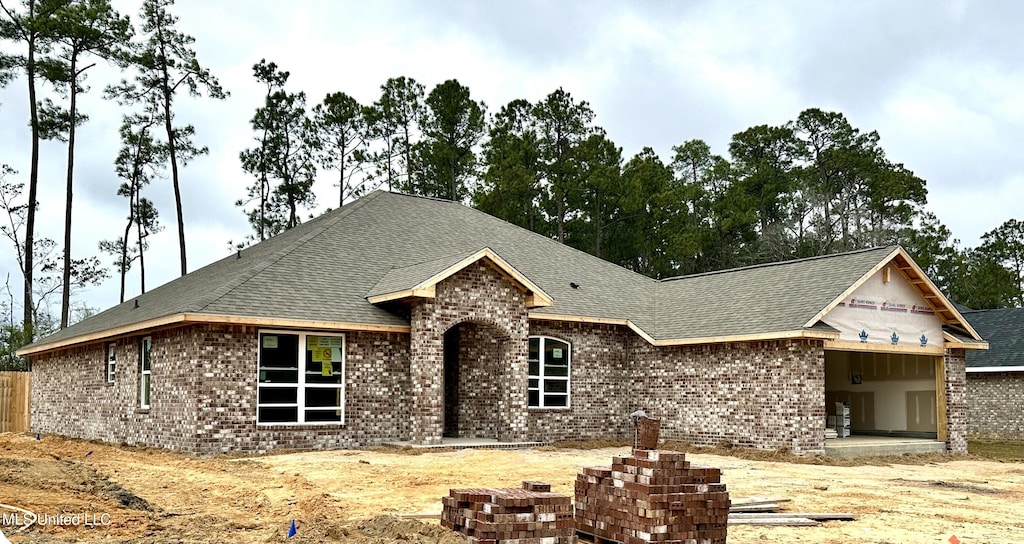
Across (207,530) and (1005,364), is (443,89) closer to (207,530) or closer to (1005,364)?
(1005,364)

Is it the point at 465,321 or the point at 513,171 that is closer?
the point at 465,321

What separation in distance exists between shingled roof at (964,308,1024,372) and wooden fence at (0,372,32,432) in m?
29.9

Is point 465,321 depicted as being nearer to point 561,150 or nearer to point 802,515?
point 802,515

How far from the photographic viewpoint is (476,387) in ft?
69.5

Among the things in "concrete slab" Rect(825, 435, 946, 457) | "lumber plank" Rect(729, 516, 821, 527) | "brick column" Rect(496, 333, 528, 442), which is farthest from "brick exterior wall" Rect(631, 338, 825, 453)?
"lumber plank" Rect(729, 516, 821, 527)

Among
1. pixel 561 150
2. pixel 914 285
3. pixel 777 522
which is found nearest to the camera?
pixel 777 522

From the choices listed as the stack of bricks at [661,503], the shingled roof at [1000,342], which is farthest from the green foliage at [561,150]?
the stack of bricks at [661,503]

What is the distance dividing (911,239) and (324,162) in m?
31.6

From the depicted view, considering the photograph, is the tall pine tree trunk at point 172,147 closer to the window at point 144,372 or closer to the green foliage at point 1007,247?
the window at point 144,372

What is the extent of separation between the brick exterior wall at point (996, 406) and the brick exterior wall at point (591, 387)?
1398cm

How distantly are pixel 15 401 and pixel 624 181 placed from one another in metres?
28.4

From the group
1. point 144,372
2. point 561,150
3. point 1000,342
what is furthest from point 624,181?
point 144,372

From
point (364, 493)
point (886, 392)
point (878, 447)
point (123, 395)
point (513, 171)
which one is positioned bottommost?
point (878, 447)

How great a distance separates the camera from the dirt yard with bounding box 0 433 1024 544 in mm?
9031
